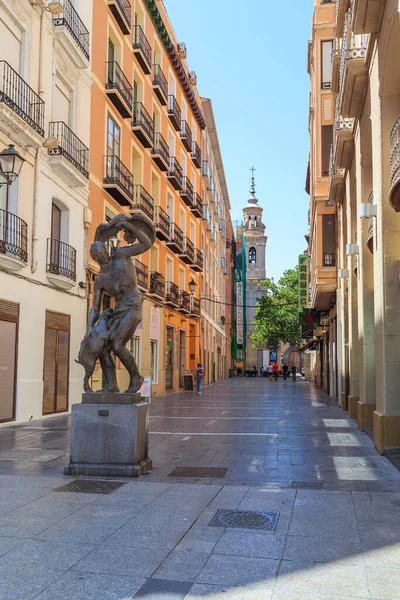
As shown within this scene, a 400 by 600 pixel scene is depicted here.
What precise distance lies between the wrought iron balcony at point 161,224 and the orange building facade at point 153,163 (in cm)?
6

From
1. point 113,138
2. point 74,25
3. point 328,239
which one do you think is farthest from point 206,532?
point 113,138

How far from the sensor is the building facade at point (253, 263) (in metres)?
94.5

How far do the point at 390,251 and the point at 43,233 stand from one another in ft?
32.5

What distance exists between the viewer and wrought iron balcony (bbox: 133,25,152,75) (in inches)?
928

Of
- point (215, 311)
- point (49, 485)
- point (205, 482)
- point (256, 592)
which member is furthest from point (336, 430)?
point (215, 311)

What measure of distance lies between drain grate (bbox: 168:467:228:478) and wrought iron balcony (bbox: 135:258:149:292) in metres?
16.3

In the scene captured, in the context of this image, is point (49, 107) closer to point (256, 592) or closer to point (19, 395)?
point (19, 395)

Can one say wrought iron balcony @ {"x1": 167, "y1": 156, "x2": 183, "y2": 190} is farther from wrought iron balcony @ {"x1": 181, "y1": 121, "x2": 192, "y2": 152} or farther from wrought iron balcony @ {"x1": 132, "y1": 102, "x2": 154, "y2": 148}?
wrought iron balcony @ {"x1": 132, "y1": 102, "x2": 154, "y2": 148}

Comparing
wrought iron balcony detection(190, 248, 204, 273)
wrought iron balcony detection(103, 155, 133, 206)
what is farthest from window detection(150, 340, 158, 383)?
wrought iron balcony detection(190, 248, 204, 273)

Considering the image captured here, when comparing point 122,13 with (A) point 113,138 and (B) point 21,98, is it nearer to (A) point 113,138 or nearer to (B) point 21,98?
(A) point 113,138

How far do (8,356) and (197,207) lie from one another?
23.6 m

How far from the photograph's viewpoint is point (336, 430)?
12.2 meters

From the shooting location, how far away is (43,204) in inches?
618

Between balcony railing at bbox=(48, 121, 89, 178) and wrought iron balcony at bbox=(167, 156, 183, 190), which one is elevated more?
wrought iron balcony at bbox=(167, 156, 183, 190)
